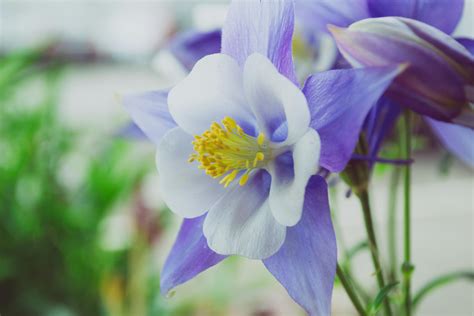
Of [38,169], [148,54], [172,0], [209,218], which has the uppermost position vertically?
[209,218]

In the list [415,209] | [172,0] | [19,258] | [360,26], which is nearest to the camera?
[360,26]

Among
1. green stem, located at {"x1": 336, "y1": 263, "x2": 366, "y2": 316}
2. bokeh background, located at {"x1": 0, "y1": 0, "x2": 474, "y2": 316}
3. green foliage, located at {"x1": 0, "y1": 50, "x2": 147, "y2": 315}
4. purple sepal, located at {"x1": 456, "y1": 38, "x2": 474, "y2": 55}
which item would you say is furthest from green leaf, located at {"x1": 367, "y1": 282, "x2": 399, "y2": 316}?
green foliage, located at {"x1": 0, "y1": 50, "x2": 147, "y2": 315}

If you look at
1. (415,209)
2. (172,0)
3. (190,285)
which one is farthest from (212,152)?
(172,0)

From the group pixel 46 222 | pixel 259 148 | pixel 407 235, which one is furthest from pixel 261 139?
pixel 46 222

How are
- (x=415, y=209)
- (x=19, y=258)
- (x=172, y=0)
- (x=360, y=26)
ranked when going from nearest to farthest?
(x=360, y=26) → (x=19, y=258) → (x=415, y=209) → (x=172, y=0)

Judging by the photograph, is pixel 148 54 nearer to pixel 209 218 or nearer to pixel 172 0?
pixel 172 0

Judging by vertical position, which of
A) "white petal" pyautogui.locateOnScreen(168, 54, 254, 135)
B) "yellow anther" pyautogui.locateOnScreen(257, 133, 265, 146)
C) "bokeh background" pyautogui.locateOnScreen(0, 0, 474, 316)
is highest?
"white petal" pyautogui.locateOnScreen(168, 54, 254, 135)

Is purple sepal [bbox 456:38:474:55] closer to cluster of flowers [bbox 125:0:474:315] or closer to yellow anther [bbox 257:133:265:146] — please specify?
cluster of flowers [bbox 125:0:474:315]

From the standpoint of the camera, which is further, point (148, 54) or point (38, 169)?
point (148, 54)
